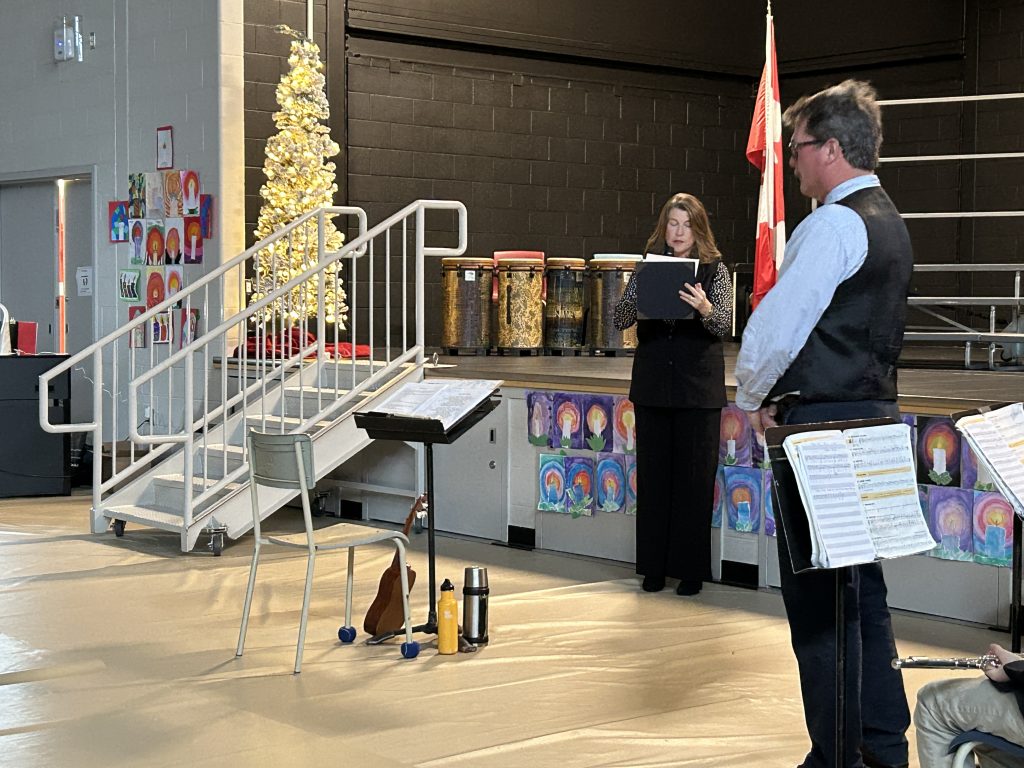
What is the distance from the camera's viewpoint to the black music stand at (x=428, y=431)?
459 cm

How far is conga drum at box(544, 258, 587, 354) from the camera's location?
28.8 ft

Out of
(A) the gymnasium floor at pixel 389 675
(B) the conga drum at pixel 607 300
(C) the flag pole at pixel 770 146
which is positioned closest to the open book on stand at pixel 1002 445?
(A) the gymnasium floor at pixel 389 675

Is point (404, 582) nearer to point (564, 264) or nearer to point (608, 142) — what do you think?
point (564, 264)

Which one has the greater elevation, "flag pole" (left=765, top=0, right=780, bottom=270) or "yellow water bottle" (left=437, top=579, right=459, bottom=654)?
"flag pole" (left=765, top=0, right=780, bottom=270)

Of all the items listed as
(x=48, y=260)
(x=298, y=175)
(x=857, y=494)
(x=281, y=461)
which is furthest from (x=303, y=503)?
(x=48, y=260)

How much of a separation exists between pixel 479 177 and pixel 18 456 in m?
3.70

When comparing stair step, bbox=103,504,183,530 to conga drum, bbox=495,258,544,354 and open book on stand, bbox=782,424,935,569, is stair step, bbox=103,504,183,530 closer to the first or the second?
conga drum, bbox=495,258,544,354

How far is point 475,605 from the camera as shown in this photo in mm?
4699

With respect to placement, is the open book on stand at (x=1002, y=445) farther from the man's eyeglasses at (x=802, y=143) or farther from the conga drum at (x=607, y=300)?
the conga drum at (x=607, y=300)

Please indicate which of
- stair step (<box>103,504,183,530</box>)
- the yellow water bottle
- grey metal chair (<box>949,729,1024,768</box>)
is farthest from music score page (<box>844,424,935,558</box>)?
stair step (<box>103,504,183,530</box>)

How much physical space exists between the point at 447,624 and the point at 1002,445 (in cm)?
216

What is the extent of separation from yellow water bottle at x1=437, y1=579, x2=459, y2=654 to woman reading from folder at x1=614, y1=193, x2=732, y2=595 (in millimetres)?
1234

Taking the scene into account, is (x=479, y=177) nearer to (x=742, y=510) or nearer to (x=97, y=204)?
(x=97, y=204)

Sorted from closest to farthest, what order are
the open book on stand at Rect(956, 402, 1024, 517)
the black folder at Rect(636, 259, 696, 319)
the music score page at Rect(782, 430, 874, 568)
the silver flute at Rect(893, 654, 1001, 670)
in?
the silver flute at Rect(893, 654, 1001, 670) → the music score page at Rect(782, 430, 874, 568) → the open book on stand at Rect(956, 402, 1024, 517) → the black folder at Rect(636, 259, 696, 319)
